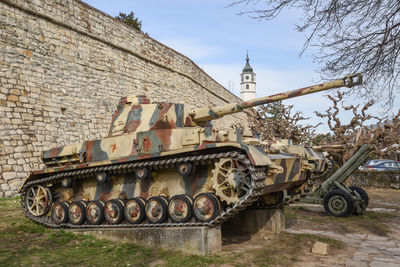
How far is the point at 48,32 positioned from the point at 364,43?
1119cm

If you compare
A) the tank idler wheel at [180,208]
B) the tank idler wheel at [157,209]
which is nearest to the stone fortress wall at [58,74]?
the tank idler wheel at [157,209]

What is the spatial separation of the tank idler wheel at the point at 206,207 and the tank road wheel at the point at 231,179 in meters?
0.16

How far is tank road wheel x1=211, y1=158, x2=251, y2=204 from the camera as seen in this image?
5.68 meters

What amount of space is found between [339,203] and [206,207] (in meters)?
5.10

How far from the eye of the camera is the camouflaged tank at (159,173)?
5820mm

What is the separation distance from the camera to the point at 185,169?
20.4 feet

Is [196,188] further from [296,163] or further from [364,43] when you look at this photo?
[364,43]

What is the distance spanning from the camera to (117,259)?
5.70 meters

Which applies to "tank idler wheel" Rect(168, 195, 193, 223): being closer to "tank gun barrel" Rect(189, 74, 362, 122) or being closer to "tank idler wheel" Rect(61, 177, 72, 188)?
"tank gun barrel" Rect(189, 74, 362, 122)

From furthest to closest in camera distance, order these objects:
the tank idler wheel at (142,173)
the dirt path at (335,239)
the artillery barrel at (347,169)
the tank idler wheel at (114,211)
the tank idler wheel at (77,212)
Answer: the artillery barrel at (347,169) → the tank idler wheel at (77,212) → the tank idler wheel at (114,211) → the tank idler wheel at (142,173) → the dirt path at (335,239)

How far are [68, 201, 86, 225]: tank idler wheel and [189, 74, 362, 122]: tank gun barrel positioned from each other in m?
2.84

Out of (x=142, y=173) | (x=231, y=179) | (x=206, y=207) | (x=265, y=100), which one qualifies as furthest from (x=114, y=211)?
(x=265, y=100)

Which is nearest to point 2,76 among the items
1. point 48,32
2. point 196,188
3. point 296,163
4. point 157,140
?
point 48,32

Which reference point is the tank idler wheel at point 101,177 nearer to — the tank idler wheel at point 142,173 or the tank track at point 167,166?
the tank track at point 167,166
